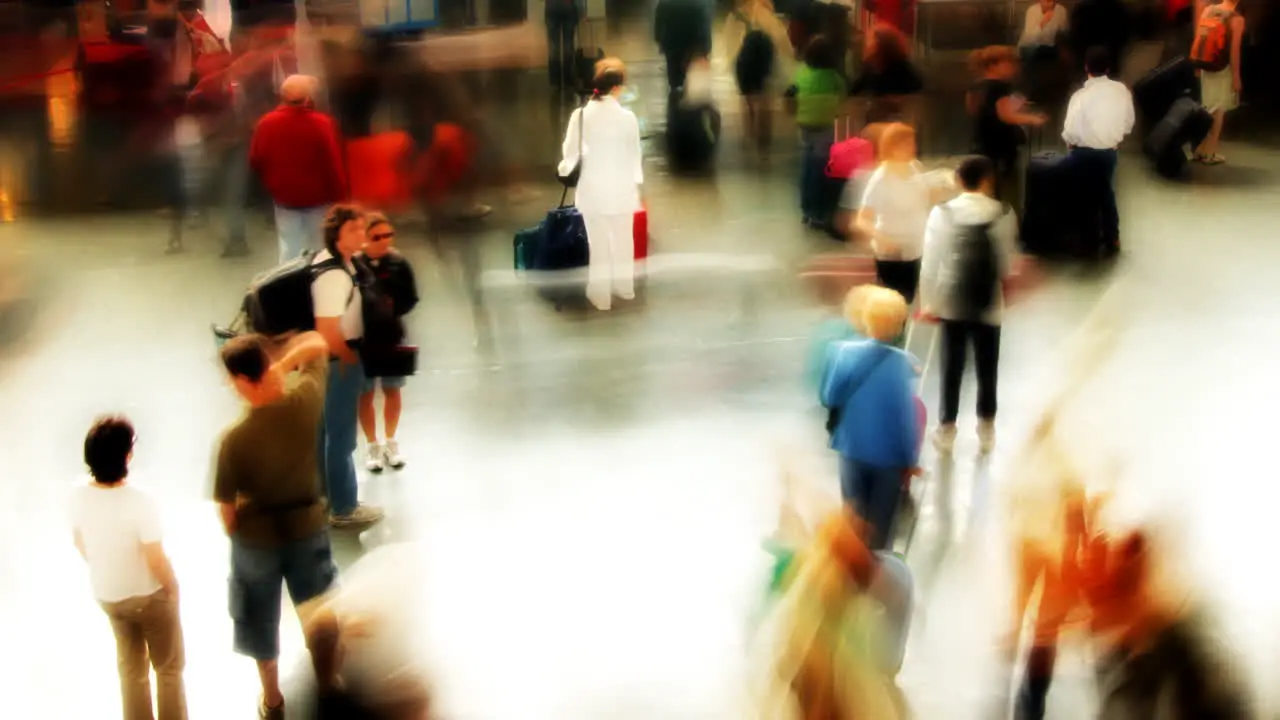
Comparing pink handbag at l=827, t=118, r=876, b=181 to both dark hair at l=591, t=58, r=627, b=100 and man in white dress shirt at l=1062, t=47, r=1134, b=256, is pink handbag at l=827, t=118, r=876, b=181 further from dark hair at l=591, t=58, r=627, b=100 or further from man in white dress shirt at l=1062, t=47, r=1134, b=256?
dark hair at l=591, t=58, r=627, b=100

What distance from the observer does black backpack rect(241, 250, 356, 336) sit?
267 inches

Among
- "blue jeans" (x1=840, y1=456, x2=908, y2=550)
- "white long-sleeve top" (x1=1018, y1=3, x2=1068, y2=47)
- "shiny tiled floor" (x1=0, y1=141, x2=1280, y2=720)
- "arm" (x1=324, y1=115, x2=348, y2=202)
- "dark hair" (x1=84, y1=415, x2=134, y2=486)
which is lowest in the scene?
"shiny tiled floor" (x1=0, y1=141, x2=1280, y2=720)

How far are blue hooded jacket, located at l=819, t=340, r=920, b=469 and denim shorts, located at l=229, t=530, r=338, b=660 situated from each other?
2183 mm

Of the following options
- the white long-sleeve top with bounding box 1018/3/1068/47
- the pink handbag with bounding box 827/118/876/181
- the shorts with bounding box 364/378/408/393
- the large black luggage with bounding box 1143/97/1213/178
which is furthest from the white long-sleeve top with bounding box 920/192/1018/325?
the white long-sleeve top with bounding box 1018/3/1068/47

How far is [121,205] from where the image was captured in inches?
551

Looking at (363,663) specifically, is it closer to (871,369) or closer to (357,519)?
(871,369)

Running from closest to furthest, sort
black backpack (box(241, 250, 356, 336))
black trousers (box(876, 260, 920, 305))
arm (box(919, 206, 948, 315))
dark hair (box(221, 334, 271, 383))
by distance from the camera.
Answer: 1. dark hair (box(221, 334, 271, 383))
2. black backpack (box(241, 250, 356, 336))
3. arm (box(919, 206, 948, 315))
4. black trousers (box(876, 260, 920, 305))

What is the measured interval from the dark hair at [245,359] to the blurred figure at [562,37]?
13189 mm

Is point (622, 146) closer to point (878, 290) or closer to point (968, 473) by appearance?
point (968, 473)

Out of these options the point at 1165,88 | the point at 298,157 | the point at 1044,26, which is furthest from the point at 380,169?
the point at 1165,88

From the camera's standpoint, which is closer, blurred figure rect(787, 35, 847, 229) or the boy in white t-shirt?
the boy in white t-shirt

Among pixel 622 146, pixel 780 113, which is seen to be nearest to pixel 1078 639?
pixel 622 146

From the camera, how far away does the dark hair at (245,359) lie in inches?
210

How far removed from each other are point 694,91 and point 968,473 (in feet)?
25.5
